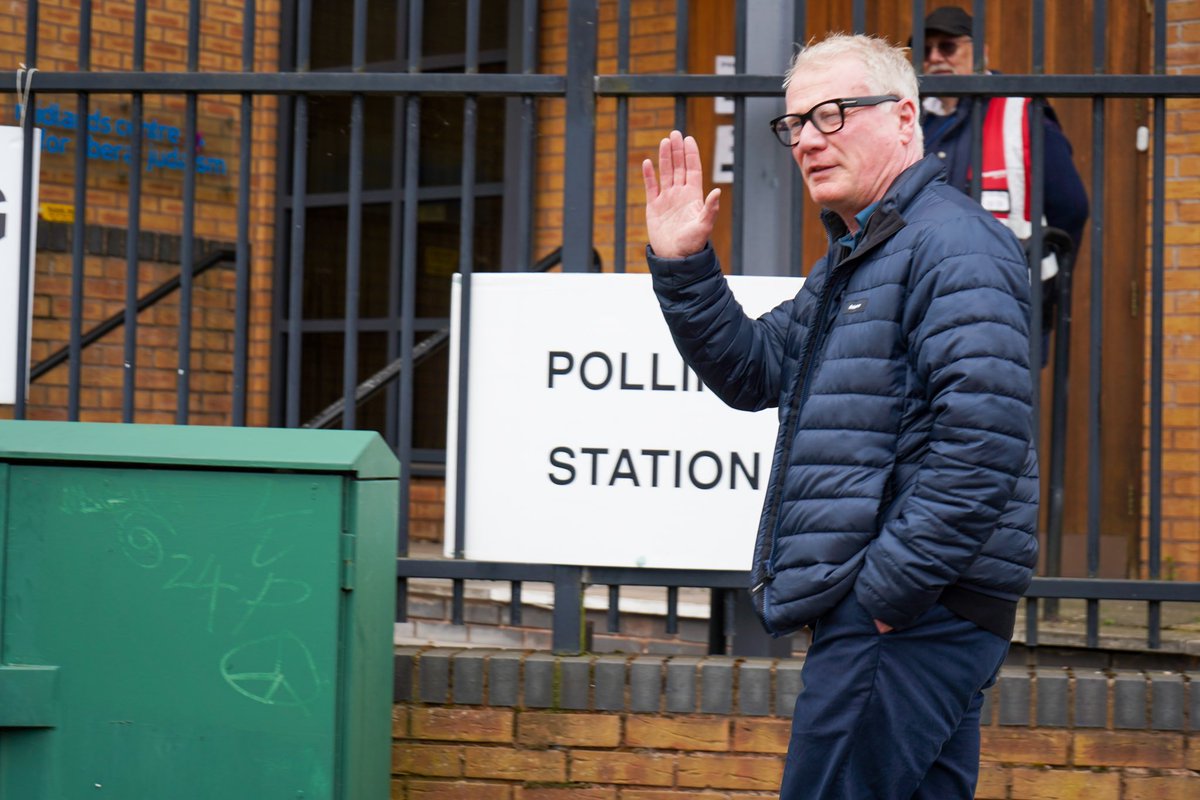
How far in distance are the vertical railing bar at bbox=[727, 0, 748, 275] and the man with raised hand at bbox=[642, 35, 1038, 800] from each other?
109 centimetres

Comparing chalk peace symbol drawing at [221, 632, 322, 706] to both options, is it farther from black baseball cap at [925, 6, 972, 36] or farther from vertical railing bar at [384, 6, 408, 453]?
vertical railing bar at [384, 6, 408, 453]

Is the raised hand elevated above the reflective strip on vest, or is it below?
below

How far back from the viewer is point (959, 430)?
Result: 224 centimetres

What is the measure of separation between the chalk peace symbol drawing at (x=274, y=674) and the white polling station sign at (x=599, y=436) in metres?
1.00

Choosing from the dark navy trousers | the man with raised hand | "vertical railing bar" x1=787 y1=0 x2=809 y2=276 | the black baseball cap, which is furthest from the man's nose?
A: the black baseball cap

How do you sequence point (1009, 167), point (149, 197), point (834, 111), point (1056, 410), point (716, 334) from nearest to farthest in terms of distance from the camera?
Result: point (834, 111) → point (716, 334) → point (1056, 410) → point (1009, 167) → point (149, 197)

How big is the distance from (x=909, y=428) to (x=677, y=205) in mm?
664

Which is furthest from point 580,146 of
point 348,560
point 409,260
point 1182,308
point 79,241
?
point 1182,308

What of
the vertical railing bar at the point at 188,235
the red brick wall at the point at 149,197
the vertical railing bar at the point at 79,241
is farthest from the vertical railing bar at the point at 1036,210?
the red brick wall at the point at 149,197

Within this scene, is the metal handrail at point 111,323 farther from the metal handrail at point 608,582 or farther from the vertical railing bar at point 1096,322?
the vertical railing bar at point 1096,322

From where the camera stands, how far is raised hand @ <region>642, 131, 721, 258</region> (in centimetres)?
273

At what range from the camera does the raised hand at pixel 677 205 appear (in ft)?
8.96

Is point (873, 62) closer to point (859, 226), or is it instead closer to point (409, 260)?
point (859, 226)

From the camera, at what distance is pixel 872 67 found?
8.17 feet
